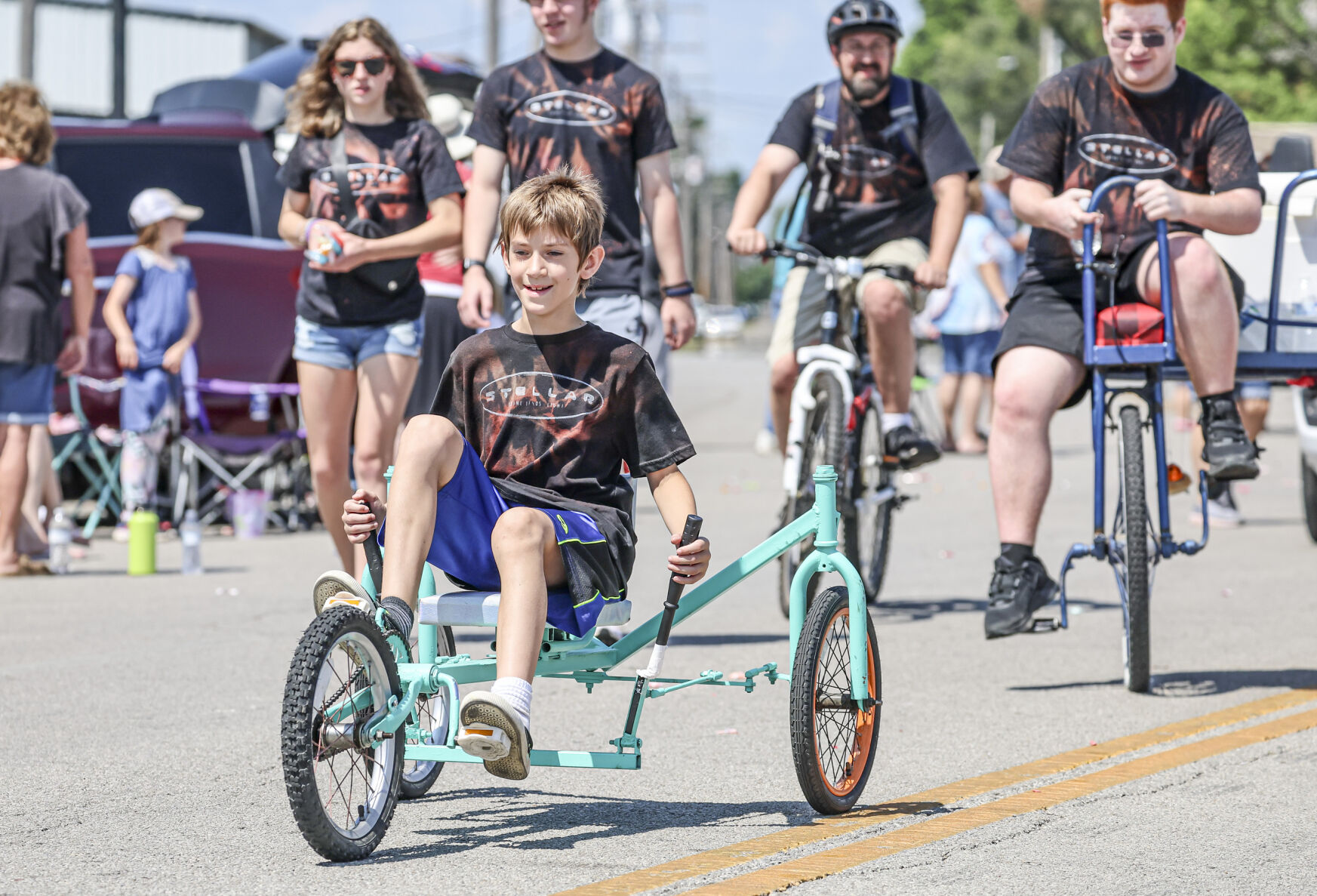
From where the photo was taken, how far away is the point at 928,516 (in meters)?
11.7

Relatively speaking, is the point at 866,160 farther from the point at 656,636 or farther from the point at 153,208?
the point at 153,208

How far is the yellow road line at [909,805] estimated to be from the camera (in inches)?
151

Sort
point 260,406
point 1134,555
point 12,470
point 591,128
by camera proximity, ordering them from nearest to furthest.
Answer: point 1134,555 < point 591,128 < point 12,470 < point 260,406

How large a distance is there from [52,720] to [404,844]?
6.02 ft

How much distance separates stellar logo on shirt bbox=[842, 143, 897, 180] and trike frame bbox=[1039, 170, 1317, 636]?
1.58 metres

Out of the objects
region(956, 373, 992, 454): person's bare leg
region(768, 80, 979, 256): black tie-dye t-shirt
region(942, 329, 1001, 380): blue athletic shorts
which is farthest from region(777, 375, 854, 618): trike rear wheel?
region(956, 373, 992, 454): person's bare leg

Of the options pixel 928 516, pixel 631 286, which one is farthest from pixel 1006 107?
pixel 631 286

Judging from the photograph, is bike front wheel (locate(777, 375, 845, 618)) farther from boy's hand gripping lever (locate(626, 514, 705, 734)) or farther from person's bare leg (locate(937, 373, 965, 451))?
person's bare leg (locate(937, 373, 965, 451))

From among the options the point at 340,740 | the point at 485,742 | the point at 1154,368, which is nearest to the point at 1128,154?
the point at 1154,368

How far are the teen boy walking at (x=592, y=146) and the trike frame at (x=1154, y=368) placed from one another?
53.9 inches

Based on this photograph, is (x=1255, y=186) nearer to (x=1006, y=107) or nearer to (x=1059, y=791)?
(x=1059, y=791)

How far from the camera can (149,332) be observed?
408 inches

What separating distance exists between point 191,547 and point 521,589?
18.1 ft

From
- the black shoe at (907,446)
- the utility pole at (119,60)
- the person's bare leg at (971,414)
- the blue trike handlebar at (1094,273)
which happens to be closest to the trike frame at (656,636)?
the blue trike handlebar at (1094,273)
